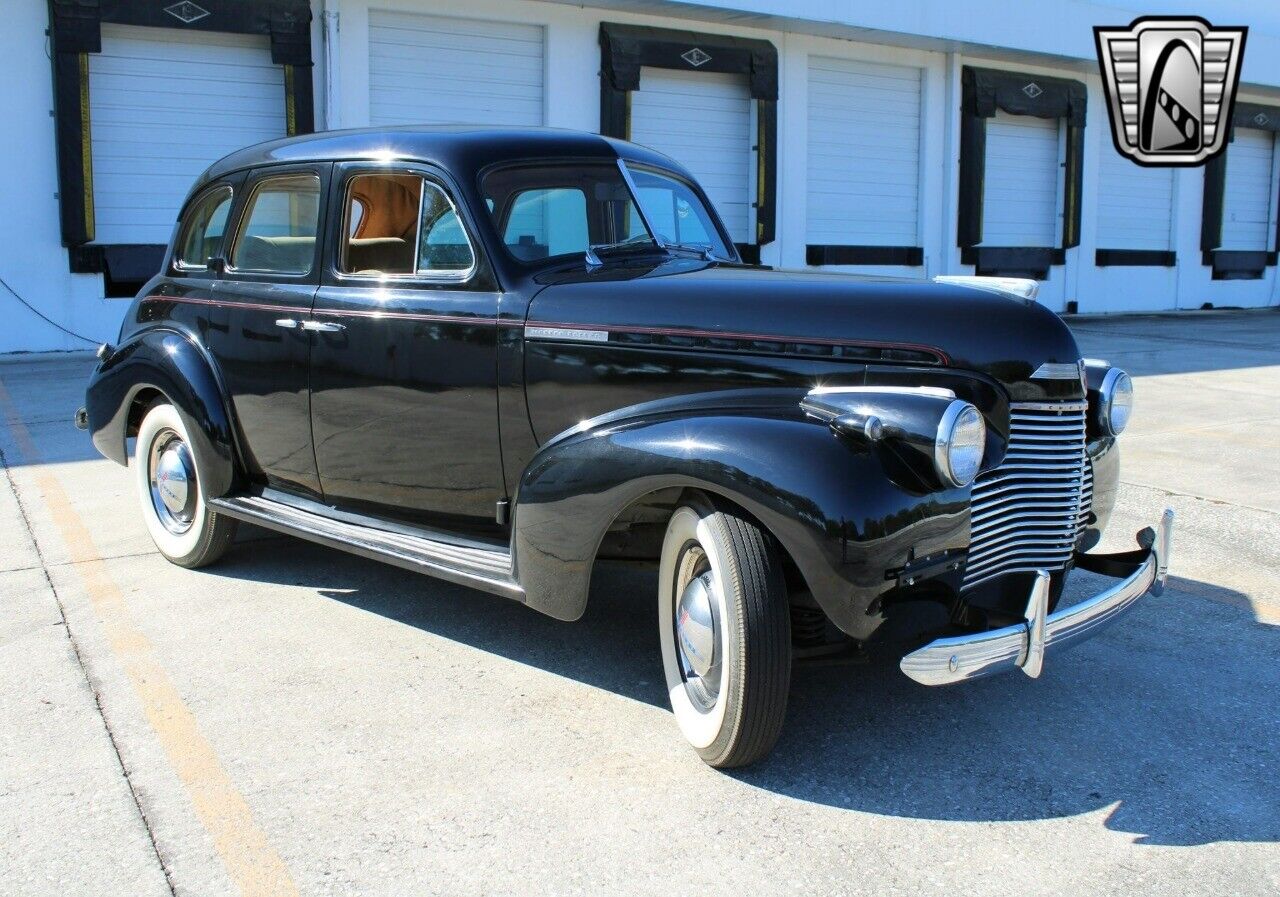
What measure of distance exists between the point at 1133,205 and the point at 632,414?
21181mm

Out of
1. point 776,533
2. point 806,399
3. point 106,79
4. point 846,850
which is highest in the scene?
point 106,79

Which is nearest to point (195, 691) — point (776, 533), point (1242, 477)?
point (776, 533)

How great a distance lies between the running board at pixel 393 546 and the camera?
13.2 feet

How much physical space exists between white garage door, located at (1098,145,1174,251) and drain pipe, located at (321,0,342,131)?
13.9 metres

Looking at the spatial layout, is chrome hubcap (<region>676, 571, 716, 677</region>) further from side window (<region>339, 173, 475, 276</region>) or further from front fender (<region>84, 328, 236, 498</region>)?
front fender (<region>84, 328, 236, 498</region>)

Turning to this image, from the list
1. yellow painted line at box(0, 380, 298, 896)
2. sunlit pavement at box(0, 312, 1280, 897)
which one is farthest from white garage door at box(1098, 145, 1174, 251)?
yellow painted line at box(0, 380, 298, 896)

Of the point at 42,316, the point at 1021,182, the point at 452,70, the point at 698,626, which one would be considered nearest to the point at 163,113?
the point at 42,316

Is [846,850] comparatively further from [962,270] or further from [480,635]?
[962,270]

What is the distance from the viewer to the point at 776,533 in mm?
3219

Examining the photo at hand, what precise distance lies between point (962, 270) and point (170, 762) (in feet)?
59.8

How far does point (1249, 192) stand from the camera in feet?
79.4

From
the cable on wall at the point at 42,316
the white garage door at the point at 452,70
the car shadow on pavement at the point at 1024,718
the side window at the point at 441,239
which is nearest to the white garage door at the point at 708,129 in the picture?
the white garage door at the point at 452,70

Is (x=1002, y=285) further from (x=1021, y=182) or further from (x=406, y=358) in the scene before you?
(x=1021, y=182)

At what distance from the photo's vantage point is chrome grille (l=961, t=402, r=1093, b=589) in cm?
346
